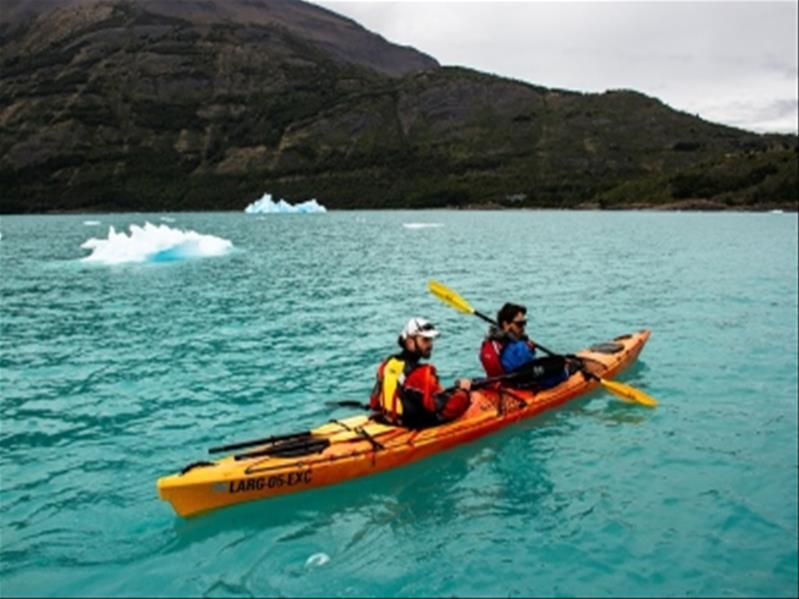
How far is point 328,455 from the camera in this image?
29.7 feet

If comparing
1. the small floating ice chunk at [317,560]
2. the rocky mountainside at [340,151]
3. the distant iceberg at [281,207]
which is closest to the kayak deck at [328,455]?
the small floating ice chunk at [317,560]

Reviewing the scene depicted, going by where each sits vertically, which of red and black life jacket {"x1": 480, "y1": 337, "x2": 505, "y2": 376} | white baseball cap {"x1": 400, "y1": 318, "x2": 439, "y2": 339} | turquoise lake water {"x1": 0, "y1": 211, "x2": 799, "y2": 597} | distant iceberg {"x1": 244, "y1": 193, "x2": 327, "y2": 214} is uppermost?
distant iceberg {"x1": 244, "y1": 193, "x2": 327, "y2": 214}

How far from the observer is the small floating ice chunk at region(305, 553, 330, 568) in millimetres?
7281

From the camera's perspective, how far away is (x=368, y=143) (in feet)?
605

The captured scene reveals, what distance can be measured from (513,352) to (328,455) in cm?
379

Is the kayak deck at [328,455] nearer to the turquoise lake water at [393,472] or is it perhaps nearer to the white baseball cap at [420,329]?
the turquoise lake water at [393,472]

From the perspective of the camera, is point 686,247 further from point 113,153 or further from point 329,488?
point 113,153

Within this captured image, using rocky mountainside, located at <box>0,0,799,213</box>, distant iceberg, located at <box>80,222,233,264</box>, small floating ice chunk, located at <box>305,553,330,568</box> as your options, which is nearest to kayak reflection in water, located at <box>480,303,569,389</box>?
small floating ice chunk, located at <box>305,553,330,568</box>

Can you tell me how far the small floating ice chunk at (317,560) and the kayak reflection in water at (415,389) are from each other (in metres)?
2.74

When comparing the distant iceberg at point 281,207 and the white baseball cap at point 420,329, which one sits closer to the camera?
the white baseball cap at point 420,329

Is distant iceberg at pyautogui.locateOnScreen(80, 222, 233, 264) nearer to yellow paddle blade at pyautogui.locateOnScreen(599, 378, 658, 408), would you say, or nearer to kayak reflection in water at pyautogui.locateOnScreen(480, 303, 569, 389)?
kayak reflection in water at pyautogui.locateOnScreen(480, 303, 569, 389)

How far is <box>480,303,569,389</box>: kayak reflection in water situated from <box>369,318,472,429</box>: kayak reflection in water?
1.22 metres

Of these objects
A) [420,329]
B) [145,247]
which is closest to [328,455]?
[420,329]

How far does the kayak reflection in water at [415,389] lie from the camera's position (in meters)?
9.34
